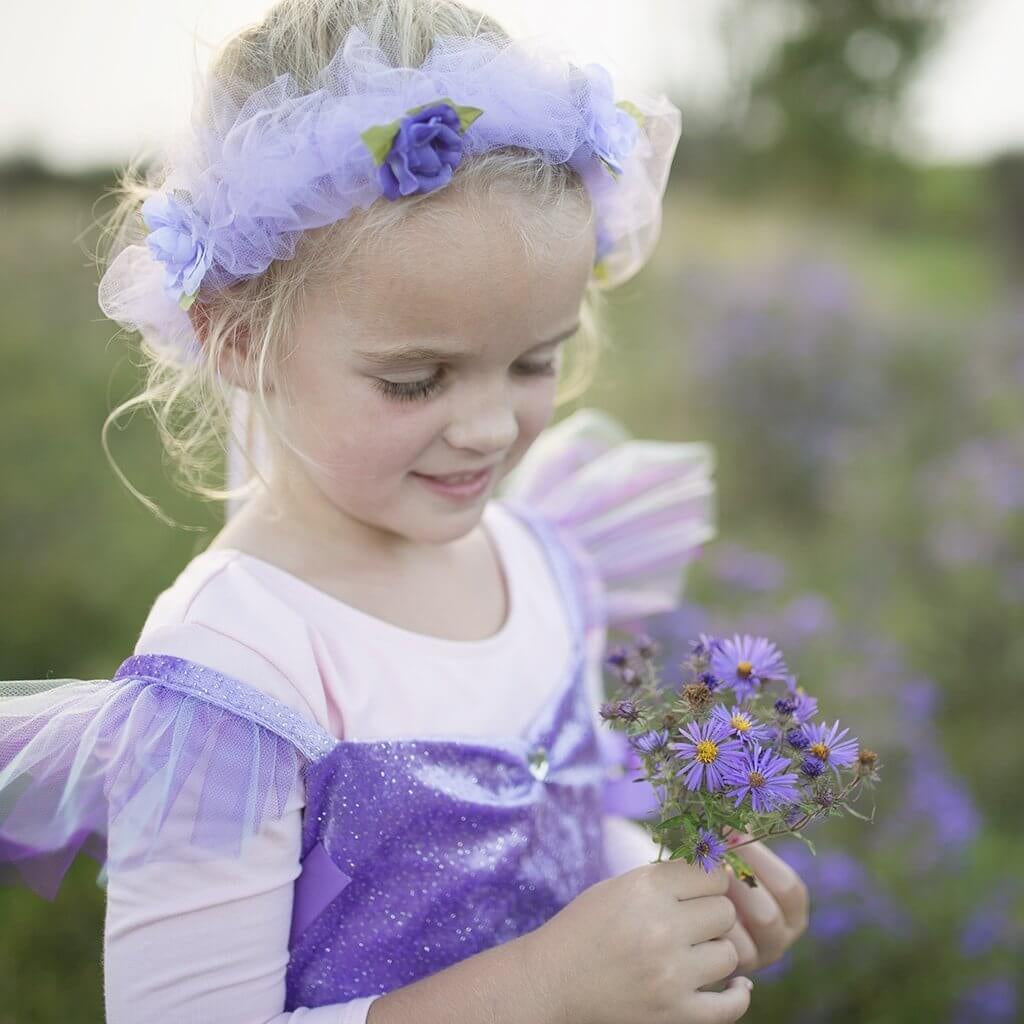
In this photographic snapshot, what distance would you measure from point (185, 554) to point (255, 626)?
100 inches

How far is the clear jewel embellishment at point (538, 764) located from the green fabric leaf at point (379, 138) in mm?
724

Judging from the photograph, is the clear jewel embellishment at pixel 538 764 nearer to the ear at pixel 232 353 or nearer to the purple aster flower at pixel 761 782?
the purple aster flower at pixel 761 782

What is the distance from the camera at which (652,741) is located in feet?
3.46

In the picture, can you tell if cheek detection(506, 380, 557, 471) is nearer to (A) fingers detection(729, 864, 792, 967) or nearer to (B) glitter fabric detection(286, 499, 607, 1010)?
(B) glitter fabric detection(286, 499, 607, 1010)

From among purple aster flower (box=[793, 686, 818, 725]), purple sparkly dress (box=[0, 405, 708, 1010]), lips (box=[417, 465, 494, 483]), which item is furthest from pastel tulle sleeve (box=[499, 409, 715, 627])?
purple aster flower (box=[793, 686, 818, 725])

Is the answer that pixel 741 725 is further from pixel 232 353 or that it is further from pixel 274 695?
pixel 232 353

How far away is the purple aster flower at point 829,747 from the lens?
1.03 meters

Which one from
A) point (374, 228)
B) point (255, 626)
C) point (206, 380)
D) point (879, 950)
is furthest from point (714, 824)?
point (879, 950)

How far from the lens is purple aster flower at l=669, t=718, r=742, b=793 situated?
1016mm

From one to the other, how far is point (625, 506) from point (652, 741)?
868 mm

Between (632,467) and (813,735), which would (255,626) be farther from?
(632,467)

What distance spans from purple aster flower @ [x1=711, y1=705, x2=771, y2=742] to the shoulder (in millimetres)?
450

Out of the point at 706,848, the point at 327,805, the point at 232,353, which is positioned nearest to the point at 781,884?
the point at 706,848

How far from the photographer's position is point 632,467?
192 centimetres
